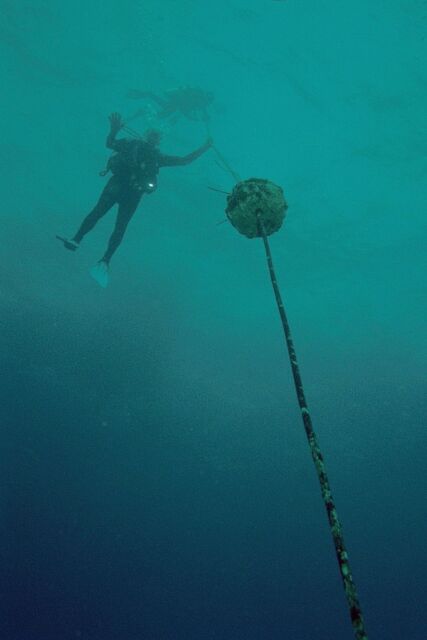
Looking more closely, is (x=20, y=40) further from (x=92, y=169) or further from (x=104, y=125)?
(x=92, y=169)

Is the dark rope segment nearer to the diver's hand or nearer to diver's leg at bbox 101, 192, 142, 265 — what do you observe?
the diver's hand

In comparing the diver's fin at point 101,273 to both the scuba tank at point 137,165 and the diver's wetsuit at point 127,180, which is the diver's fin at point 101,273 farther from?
the scuba tank at point 137,165

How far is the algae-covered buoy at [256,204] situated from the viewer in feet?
10.4

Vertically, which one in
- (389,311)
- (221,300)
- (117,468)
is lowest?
(117,468)

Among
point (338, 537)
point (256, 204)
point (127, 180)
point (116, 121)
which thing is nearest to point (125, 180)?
point (127, 180)

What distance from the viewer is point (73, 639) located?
14828mm

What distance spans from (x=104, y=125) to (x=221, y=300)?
13922mm

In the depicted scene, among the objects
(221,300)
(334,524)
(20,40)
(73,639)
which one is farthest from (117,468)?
(20,40)

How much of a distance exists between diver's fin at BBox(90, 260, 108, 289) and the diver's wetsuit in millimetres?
105

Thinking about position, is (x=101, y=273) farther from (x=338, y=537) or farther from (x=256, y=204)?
(x=338, y=537)

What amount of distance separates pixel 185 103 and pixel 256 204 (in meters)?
16.6

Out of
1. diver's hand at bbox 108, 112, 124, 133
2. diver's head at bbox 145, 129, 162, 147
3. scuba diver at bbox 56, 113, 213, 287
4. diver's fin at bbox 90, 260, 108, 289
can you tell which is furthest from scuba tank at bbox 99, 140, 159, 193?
diver's fin at bbox 90, 260, 108, 289

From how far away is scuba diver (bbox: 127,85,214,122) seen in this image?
16781 mm

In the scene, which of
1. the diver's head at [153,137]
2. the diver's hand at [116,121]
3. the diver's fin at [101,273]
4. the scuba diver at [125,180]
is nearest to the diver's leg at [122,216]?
the scuba diver at [125,180]
